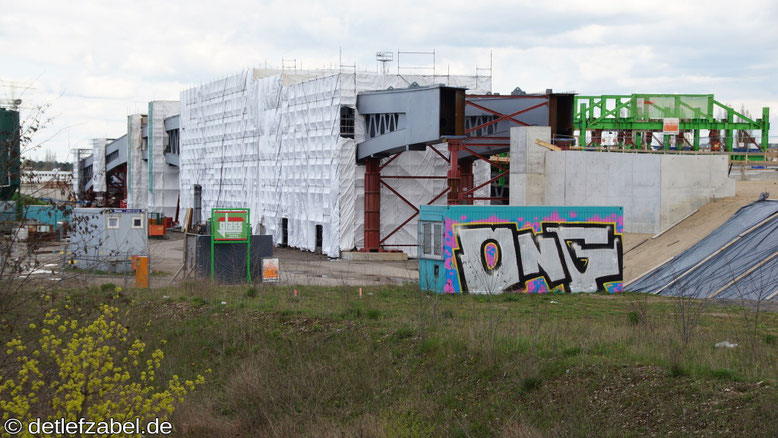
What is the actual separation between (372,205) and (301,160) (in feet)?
26.4

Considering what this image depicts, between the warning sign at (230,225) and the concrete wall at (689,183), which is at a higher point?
the concrete wall at (689,183)

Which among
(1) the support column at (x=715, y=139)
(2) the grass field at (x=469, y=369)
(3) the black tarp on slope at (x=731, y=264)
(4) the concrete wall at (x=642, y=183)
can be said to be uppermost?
(1) the support column at (x=715, y=139)

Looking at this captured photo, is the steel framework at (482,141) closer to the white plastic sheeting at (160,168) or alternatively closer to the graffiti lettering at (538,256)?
the graffiti lettering at (538,256)

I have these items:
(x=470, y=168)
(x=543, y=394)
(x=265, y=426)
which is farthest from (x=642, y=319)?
(x=470, y=168)

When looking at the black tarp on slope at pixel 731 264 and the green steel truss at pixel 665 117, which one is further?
the green steel truss at pixel 665 117

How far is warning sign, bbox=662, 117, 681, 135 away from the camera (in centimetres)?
5403

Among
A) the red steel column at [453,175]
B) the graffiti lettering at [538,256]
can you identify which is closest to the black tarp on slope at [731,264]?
the graffiti lettering at [538,256]

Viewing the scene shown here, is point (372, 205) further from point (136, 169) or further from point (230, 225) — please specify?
point (136, 169)

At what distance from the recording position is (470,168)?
50844 millimetres

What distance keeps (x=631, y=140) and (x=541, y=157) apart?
1986cm

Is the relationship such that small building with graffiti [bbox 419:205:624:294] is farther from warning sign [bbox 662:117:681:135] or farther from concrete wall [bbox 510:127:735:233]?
warning sign [bbox 662:117:681:135]

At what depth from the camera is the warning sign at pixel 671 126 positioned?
54031mm

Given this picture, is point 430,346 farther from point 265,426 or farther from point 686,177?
point 686,177

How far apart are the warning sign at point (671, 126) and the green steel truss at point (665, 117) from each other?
783mm
